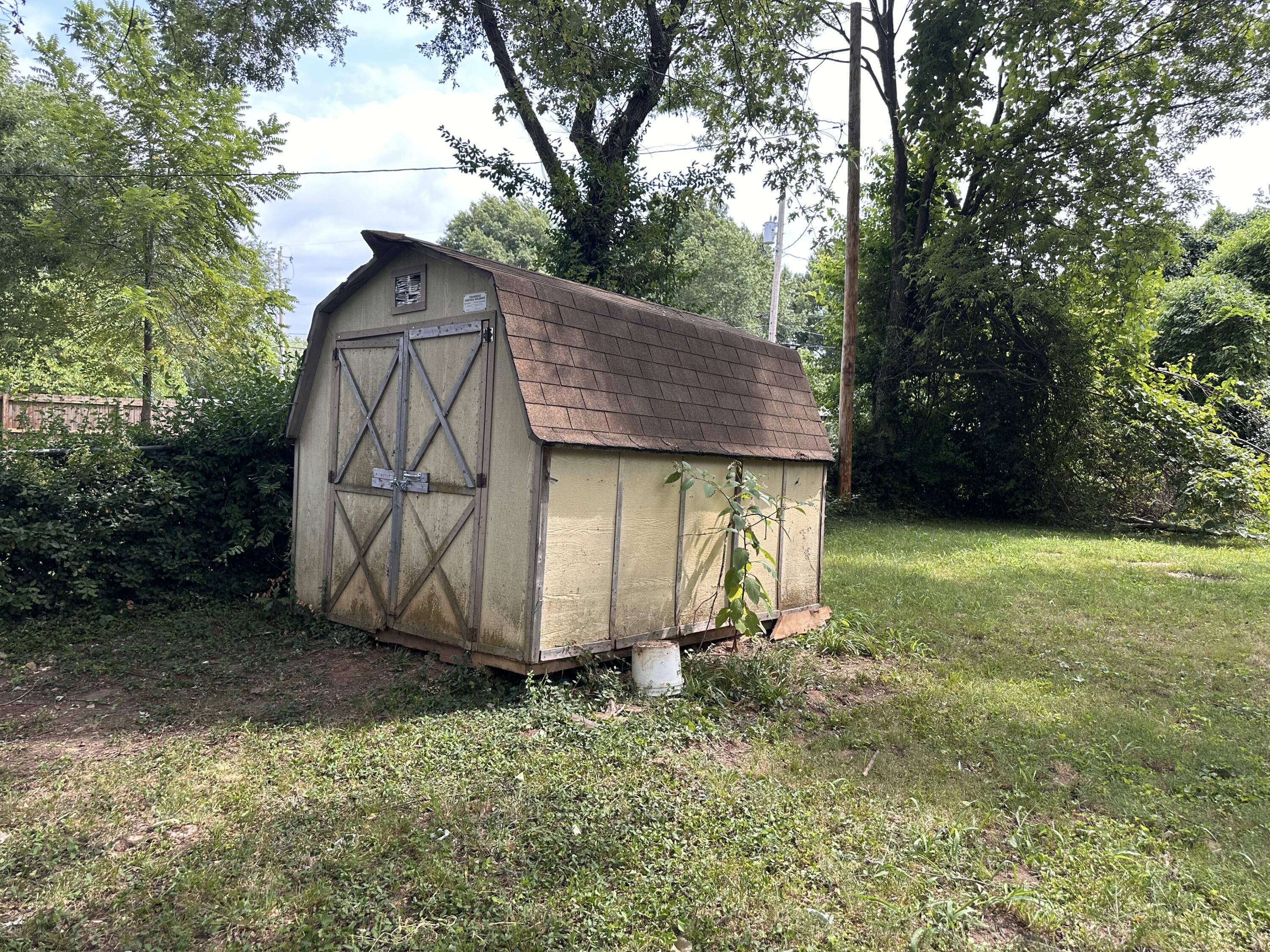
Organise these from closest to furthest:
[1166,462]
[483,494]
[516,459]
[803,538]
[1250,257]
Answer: [516,459]
[483,494]
[803,538]
[1166,462]
[1250,257]

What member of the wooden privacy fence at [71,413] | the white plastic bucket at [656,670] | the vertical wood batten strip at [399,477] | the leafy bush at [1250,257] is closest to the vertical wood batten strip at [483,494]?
the vertical wood batten strip at [399,477]

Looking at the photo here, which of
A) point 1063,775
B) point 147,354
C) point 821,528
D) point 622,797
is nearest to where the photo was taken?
point 622,797

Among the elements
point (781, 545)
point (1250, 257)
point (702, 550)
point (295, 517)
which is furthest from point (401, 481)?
point (1250, 257)

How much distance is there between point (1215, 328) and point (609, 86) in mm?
17140

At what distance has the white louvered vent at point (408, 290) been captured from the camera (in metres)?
6.39

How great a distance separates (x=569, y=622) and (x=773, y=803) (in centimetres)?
206

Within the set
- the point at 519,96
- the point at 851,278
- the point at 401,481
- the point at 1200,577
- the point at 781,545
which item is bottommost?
the point at 1200,577

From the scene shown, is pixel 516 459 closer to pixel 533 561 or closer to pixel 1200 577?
pixel 533 561

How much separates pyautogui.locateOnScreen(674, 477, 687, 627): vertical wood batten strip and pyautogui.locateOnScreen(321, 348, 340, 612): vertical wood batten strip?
3156 millimetres

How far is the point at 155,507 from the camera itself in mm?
7465

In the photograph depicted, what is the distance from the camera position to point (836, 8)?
16.0m

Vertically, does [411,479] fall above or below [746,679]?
above

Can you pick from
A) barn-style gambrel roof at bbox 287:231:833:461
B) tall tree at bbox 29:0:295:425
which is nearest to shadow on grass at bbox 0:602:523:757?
barn-style gambrel roof at bbox 287:231:833:461

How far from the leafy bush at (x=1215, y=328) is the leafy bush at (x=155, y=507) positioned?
786 inches
